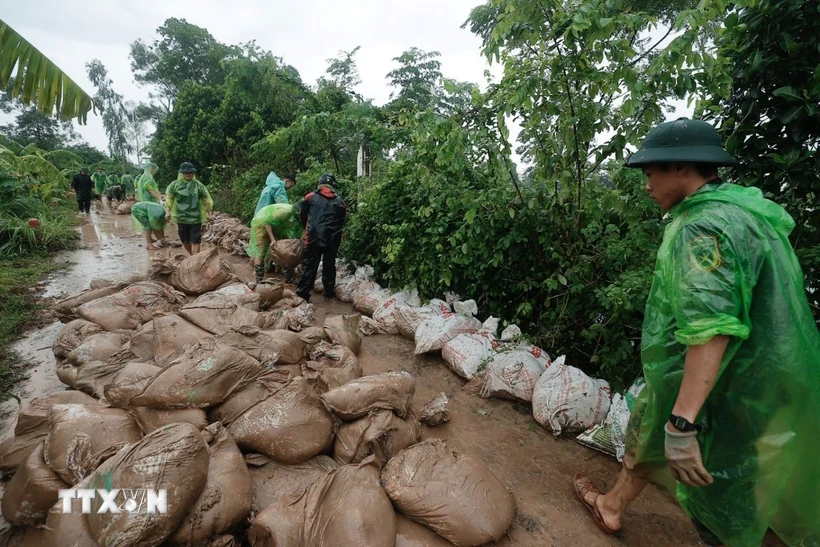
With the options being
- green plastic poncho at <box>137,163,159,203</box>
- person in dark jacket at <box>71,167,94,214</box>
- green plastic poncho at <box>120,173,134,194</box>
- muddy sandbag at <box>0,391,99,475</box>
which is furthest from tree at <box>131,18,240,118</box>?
muddy sandbag at <box>0,391,99,475</box>

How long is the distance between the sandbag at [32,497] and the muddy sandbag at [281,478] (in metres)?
0.73

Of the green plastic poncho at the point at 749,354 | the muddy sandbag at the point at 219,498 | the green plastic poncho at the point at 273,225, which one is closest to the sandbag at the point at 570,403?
the green plastic poncho at the point at 749,354

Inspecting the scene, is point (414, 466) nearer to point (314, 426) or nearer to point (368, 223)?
point (314, 426)

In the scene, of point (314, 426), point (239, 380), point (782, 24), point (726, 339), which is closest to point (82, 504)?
point (239, 380)

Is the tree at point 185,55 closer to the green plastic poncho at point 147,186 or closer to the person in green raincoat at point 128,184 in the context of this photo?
the person in green raincoat at point 128,184

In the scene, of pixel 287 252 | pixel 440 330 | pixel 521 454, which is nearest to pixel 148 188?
pixel 287 252

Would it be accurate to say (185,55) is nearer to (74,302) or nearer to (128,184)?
(128,184)

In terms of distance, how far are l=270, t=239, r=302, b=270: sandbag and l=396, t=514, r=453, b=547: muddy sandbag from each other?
12.0 ft

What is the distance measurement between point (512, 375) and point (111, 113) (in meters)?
49.7

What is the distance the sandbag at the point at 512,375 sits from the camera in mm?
2707

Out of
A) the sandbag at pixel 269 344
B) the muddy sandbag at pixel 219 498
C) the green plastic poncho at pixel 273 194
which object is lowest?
the muddy sandbag at pixel 219 498

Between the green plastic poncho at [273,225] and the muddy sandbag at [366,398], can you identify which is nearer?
the muddy sandbag at [366,398]

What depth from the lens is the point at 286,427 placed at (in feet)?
6.05

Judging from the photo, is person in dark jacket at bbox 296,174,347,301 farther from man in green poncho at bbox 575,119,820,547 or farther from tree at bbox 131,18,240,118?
tree at bbox 131,18,240,118
